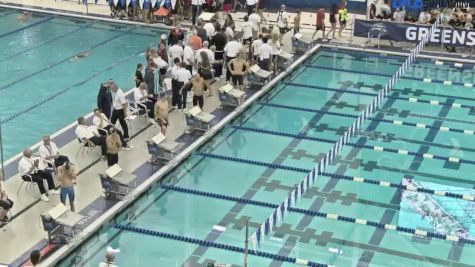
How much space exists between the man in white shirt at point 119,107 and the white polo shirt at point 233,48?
3930 mm

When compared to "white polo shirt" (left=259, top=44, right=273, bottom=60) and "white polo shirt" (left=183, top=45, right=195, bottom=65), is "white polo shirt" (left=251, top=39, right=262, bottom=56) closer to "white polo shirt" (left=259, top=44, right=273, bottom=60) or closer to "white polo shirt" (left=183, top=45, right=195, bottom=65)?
"white polo shirt" (left=259, top=44, right=273, bottom=60)

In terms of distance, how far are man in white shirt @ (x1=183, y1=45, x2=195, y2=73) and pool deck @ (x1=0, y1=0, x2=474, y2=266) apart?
860mm

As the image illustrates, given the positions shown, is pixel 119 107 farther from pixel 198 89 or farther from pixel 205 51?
pixel 205 51

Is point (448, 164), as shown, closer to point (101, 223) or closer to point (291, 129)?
point (291, 129)

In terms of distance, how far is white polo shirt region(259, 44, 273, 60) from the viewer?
749 inches

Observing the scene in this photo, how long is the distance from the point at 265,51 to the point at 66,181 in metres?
7.74

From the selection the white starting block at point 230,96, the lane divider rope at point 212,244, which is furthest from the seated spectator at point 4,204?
the white starting block at point 230,96

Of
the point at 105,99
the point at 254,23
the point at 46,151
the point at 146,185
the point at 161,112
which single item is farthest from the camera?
the point at 254,23

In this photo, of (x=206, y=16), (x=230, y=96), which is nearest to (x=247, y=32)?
(x=206, y=16)

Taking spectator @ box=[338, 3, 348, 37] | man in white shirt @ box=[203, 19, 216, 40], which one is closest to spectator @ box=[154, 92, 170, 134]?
man in white shirt @ box=[203, 19, 216, 40]

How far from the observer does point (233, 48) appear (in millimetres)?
18797

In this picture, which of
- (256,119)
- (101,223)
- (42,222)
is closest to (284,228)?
(101,223)

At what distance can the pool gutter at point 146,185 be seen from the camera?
39.2 feet

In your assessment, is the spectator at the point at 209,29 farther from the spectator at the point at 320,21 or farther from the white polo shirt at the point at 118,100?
the white polo shirt at the point at 118,100
